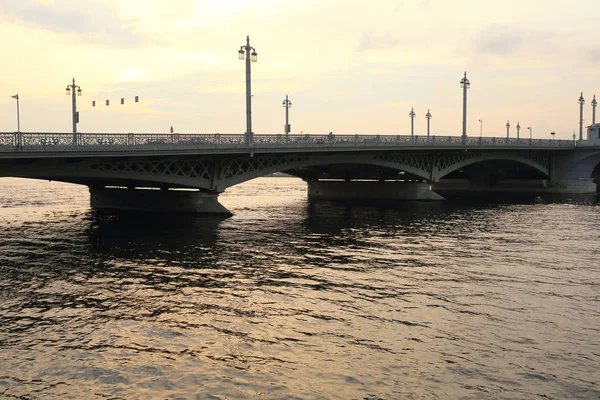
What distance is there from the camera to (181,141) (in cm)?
4075

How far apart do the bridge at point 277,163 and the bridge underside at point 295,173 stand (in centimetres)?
9

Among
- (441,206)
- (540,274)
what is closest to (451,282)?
(540,274)

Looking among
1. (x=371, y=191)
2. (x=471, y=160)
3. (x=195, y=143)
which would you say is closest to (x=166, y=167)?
(x=195, y=143)

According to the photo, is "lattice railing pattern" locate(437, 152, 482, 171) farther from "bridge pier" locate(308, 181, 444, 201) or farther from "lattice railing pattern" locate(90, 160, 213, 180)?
"lattice railing pattern" locate(90, 160, 213, 180)

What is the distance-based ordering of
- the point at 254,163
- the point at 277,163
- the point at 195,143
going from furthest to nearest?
the point at 277,163 < the point at 254,163 < the point at 195,143

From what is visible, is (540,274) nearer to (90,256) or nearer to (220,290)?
(220,290)

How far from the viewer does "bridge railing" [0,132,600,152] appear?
31.9 meters

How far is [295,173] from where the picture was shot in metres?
75.7

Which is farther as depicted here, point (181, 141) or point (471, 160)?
point (471, 160)

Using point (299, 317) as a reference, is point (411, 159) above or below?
above

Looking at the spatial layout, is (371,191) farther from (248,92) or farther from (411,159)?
(248,92)

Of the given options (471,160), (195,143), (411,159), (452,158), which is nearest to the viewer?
(195,143)

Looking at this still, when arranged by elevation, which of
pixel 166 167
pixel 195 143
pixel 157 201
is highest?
pixel 195 143

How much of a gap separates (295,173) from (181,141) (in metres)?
35.8
